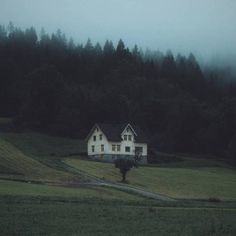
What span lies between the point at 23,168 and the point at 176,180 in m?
21.9

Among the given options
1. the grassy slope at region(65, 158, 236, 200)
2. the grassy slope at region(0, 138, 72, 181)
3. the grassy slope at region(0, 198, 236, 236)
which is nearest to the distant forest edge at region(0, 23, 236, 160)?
the grassy slope at region(65, 158, 236, 200)

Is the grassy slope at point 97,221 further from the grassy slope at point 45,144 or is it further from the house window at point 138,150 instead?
the house window at point 138,150

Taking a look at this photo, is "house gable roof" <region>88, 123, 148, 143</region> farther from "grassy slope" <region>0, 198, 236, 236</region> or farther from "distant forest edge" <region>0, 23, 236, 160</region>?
"grassy slope" <region>0, 198, 236, 236</region>

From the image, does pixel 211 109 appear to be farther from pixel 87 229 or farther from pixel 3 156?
pixel 87 229

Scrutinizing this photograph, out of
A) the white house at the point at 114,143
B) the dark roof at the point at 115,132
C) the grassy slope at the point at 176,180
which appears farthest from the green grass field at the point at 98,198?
the dark roof at the point at 115,132

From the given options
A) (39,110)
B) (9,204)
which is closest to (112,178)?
(9,204)

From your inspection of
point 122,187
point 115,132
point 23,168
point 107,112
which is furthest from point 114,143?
point 122,187

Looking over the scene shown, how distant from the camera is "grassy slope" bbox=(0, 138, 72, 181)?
74381 millimetres

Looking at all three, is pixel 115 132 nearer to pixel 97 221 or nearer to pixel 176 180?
pixel 176 180

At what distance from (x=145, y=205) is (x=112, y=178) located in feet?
108

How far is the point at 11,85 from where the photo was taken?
16625 cm

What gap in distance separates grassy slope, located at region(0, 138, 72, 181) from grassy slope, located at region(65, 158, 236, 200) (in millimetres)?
7518

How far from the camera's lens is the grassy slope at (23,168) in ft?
244

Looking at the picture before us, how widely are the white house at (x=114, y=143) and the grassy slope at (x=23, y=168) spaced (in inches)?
1131
